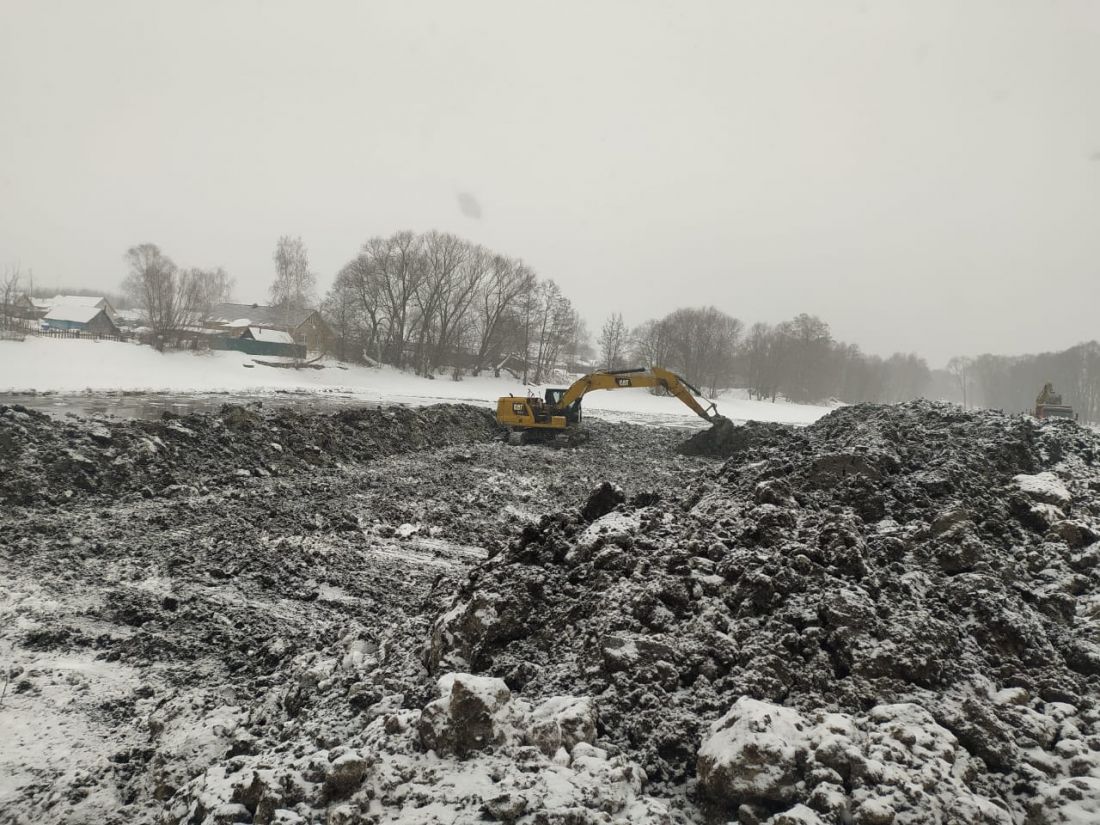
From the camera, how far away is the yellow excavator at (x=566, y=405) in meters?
14.2

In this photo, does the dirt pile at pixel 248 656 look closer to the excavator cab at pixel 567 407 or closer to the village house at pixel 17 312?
the excavator cab at pixel 567 407

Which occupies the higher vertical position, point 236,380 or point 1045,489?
point 1045,489

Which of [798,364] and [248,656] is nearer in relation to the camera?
[248,656]

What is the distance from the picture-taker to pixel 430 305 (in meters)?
44.6

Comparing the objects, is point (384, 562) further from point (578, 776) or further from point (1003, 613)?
point (1003, 613)

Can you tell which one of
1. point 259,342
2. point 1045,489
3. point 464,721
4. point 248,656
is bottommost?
point 248,656

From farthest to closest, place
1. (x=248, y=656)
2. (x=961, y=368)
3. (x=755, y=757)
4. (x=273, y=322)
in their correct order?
(x=961, y=368) < (x=273, y=322) < (x=248, y=656) < (x=755, y=757)

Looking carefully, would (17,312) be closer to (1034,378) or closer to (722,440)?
(722,440)

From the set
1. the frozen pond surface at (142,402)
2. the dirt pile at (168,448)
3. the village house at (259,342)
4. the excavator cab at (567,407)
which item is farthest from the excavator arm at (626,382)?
the village house at (259,342)

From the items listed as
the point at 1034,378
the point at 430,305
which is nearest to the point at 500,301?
the point at 430,305

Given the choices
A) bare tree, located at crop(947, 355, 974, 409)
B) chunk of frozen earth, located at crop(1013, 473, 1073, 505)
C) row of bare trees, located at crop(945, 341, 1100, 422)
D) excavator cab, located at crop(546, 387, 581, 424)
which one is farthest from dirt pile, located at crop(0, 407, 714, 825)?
bare tree, located at crop(947, 355, 974, 409)

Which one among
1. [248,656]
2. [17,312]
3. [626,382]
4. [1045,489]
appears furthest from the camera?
[17,312]

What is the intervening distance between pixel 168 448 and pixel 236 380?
938 inches

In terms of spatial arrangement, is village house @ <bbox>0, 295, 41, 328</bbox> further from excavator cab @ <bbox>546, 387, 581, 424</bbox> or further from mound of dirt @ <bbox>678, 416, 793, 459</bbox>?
mound of dirt @ <bbox>678, 416, 793, 459</bbox>
